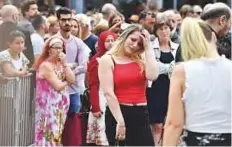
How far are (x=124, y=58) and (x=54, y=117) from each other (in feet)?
7.37

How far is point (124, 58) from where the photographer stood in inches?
279

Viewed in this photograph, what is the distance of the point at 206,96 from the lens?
16.4 feet

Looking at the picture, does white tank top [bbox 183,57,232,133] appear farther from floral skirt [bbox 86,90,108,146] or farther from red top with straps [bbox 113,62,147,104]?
floral skirt [bbox 86,90,108,146]

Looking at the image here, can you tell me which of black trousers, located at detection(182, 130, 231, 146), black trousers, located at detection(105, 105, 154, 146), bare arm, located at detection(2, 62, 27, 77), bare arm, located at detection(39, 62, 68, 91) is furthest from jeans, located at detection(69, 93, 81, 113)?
black trousers, located at detection(182, 130, 231, 146)

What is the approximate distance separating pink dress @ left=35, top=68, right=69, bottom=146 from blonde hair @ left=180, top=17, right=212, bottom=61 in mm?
4176

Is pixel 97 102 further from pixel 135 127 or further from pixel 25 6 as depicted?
pixel 25 6

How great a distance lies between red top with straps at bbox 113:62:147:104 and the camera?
6.93 metres

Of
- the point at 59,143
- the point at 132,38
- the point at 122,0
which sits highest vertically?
the point at 122,0

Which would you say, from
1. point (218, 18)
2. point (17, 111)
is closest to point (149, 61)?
point (218, 18)

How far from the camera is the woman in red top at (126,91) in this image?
689 cm

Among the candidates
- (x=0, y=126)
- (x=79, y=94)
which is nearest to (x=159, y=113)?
(x=79, y=94)

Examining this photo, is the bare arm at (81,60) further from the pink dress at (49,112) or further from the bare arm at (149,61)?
the bare arm at (149,61)

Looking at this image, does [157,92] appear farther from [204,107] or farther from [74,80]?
[204,107]

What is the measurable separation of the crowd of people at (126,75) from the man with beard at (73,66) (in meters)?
0.01
